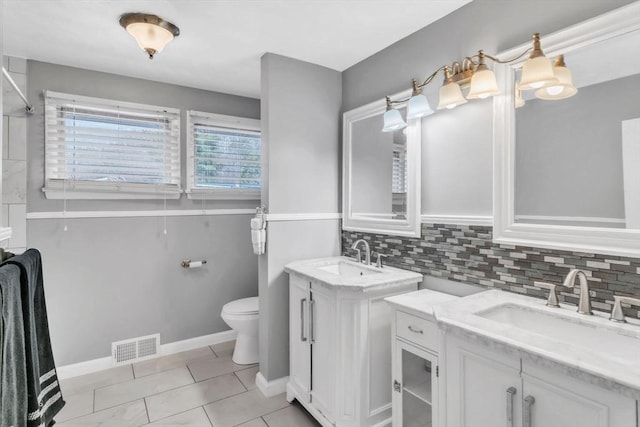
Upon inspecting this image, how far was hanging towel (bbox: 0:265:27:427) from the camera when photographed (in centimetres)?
93

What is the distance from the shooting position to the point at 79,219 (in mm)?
2646

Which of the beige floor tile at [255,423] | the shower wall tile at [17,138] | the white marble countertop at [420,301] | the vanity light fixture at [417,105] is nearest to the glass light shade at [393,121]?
the vanity light fixture at [417,105]

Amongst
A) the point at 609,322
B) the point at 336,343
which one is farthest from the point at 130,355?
the point at 609,322

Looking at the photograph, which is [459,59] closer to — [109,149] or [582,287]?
[582,287]

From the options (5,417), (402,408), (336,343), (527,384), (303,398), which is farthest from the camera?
(303,398)

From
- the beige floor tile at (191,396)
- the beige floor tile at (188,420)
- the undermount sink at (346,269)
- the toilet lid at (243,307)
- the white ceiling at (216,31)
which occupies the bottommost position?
the beige floor tile at (188,420)

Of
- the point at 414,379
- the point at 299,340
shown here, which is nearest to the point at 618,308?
the point at 414,379

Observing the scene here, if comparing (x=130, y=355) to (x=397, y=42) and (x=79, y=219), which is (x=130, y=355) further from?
(x=397, y=42)

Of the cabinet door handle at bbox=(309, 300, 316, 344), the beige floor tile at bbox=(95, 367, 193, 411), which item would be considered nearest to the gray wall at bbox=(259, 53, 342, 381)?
the cabinet door handle at bbox=(309, 300, 316, 344)

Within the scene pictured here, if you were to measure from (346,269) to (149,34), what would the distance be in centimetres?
201

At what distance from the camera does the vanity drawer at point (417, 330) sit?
154 cm

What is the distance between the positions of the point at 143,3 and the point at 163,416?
8.22 ft

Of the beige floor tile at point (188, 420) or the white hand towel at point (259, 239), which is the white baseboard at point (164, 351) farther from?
the white hand towel at point (259, 239)

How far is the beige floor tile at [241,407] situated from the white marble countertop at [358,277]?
93cm
